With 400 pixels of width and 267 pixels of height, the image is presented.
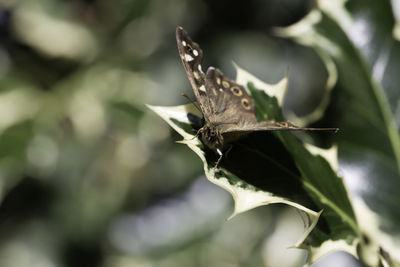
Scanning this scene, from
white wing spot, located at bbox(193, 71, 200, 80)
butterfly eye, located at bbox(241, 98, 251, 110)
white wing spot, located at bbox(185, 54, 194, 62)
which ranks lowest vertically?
butterfly eye, located at bbox(241, 98, 251, 110)

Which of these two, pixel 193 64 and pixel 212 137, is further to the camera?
pixel 193 64

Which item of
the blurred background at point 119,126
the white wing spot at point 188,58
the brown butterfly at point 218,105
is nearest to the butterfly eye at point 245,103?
the brown butterfly at point 218,105

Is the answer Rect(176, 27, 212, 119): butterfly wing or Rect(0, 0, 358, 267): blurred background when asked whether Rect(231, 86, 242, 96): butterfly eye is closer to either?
Rect(176, 27, 212, 119): butterfly wing

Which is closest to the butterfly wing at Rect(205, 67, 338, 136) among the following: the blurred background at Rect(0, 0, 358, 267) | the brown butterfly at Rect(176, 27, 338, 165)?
the brown butterfly at Rect(176, 27, 338, 165)

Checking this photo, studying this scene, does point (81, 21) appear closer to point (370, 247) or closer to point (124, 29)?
point (124, 29)

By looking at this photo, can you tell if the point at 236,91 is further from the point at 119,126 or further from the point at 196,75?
the point at 119,126

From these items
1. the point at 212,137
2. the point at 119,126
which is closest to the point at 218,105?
the point at 212,137
